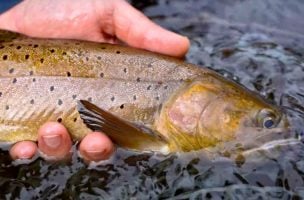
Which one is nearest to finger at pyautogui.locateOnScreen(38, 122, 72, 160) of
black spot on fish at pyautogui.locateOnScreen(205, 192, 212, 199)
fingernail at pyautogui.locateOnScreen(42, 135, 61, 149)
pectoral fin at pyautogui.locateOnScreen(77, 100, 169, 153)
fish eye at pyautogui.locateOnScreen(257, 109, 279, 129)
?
fingernail at pyautogui.locateOnScreen(42, 135, 61, 149)

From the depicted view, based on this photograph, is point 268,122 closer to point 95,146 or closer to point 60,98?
point 95,146

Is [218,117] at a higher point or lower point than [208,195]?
higher

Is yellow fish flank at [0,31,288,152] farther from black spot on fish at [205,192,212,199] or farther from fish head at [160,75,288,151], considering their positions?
black spot on fish at [205,192,212,199]

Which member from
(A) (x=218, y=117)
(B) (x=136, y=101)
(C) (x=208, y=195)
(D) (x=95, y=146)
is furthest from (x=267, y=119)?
(D) (x=95, y=146)

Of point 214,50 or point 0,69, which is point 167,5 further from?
point 0,69

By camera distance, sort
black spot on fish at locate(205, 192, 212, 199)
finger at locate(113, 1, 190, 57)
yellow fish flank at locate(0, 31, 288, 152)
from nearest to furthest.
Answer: black spot on fish at locate(205, 192, 212, 199), yellow fish flank at locate(0, 31, 288, 152), finger at locate(113, 1, 190, 57)

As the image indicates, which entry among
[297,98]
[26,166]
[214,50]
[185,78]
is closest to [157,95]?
[185,78]

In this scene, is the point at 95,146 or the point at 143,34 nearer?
the point at 95,146

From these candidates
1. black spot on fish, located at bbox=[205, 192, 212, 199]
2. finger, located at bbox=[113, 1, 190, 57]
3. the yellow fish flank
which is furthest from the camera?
finger, located at bbox=[113, 1, 190, 57]
